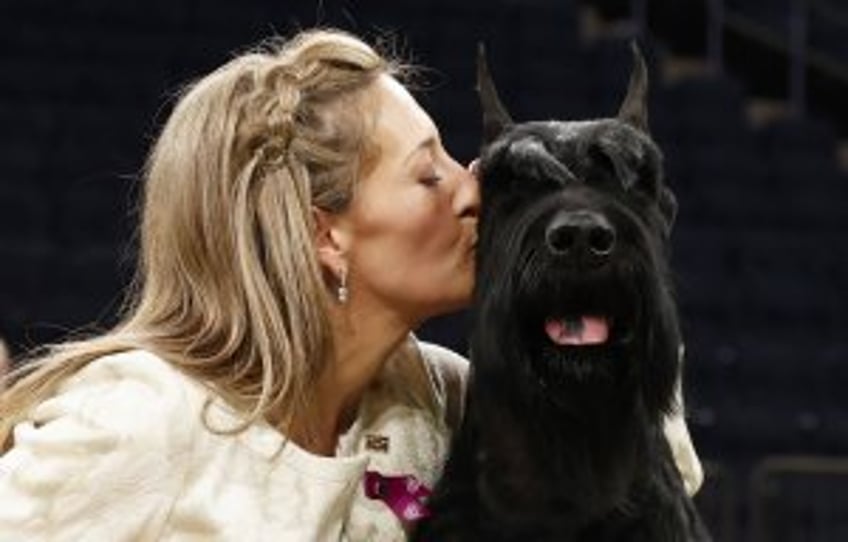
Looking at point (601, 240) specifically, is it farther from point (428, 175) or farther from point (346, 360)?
point (346, 360)

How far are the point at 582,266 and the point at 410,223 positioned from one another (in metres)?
0.38

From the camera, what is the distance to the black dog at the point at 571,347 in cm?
181

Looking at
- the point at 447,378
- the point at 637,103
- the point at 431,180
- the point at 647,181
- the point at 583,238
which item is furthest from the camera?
the point at 447,378

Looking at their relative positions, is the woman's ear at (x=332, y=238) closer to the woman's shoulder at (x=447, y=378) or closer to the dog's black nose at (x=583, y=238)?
the woman's shoulder at (x=447, y=378)

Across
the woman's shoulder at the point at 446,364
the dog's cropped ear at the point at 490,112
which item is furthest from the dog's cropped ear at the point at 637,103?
the woman's shoulder at the point at 446,364

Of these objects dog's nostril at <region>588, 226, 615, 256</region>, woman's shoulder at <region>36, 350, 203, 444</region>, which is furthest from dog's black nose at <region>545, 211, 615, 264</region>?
woman's shoulder at <region>36, 350, 203, 444</region>

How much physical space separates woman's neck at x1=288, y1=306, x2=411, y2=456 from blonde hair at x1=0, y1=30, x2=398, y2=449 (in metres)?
0.03

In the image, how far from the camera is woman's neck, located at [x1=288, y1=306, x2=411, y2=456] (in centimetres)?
219

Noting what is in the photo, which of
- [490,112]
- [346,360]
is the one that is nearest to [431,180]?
[490,112]

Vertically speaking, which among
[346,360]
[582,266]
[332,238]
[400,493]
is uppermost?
[582,266]

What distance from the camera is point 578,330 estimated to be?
1822 mm

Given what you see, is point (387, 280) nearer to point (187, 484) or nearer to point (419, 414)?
point (419, 414)

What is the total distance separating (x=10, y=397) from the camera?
7.00ft

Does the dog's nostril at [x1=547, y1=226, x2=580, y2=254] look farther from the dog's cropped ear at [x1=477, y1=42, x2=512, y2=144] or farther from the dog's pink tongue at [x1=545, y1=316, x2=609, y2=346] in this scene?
the dog's cropped ear at [x1=477, y1=42, x2=512, y2=144]
